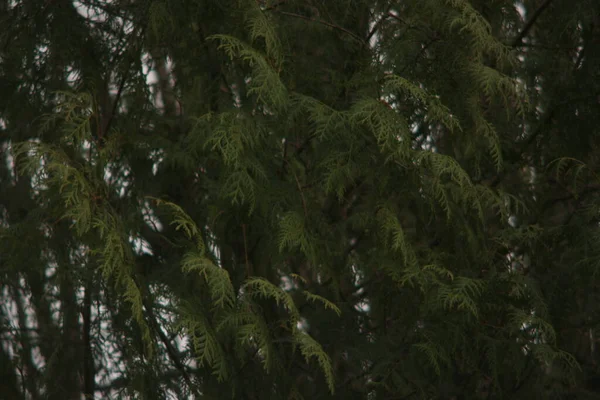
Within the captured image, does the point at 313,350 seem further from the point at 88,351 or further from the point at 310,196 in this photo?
the point at 88,351

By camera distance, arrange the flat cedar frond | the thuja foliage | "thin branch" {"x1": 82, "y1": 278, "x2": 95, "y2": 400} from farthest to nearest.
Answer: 1. "thin branch" {"x1": 82, "y1": 278, "x2": 95, "y2": 400}
2. the thuja foliage
3. the flat cedar frond

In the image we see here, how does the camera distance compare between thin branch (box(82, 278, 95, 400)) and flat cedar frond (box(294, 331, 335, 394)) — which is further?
thin branch (box(82, 278, 95, 400))

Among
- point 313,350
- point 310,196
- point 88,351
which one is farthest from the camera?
point 88,351

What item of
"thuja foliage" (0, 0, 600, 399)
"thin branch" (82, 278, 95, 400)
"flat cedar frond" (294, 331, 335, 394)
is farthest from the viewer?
"thin branch" (82, 278, 95, 400)

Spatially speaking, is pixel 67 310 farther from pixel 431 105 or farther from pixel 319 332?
pixel 431 105

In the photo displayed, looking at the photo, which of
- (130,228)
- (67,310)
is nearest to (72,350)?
(67,310)

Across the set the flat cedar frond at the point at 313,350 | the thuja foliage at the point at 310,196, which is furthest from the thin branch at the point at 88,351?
the flat cedar frond at the point at 313,350

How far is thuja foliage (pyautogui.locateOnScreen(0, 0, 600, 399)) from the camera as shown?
3.04m

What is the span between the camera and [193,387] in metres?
3.40

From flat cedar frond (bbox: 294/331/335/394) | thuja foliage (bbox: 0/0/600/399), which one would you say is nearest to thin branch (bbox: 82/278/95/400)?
thuja foliage (bbox: 0/0/600/399)

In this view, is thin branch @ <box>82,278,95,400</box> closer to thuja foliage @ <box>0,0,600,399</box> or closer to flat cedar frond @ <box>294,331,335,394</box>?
thuja foliage @ <box>0,0,600,399</box>

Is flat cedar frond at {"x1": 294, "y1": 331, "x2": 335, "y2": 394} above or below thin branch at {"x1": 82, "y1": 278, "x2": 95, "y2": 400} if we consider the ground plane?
below

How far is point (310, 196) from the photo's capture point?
343 centimetres

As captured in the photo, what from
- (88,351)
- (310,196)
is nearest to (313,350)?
(310,196)
